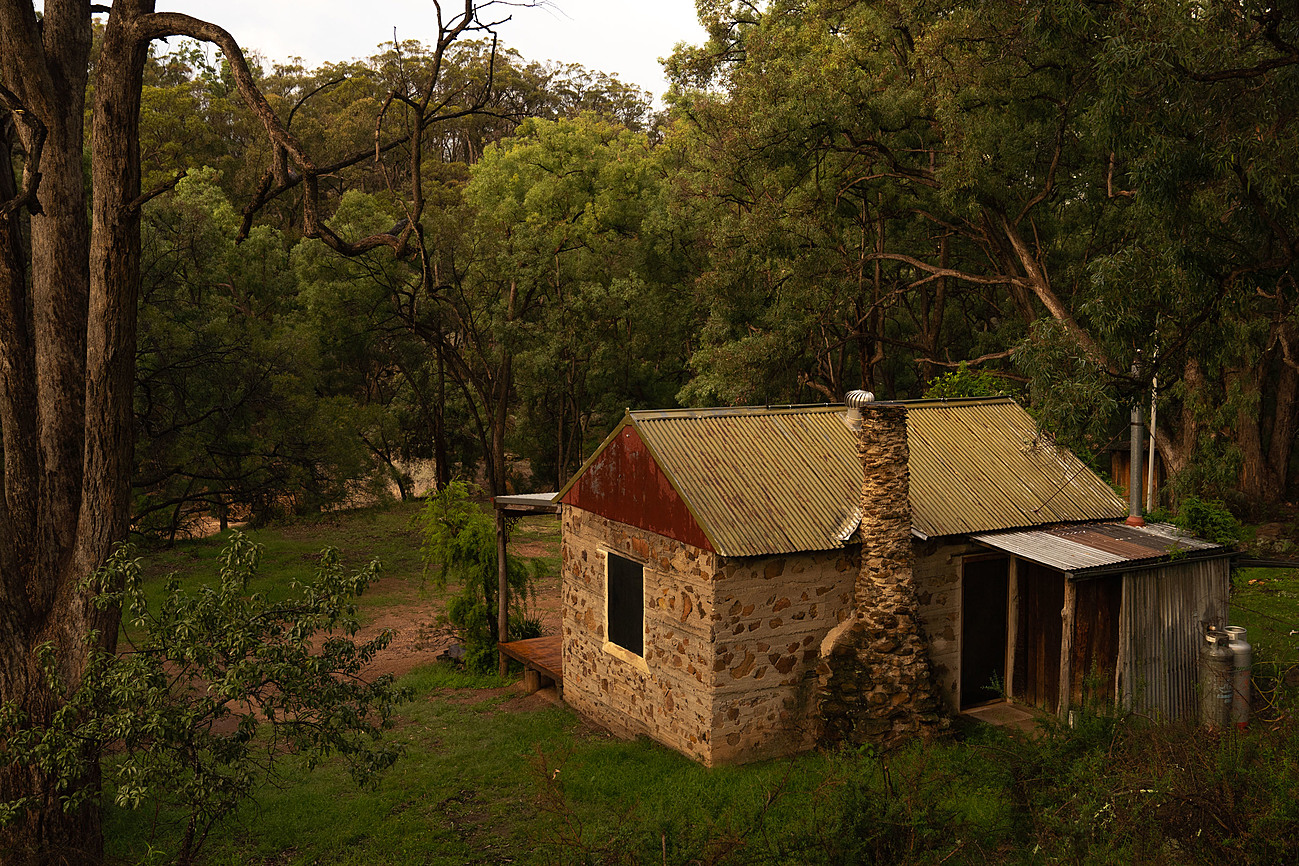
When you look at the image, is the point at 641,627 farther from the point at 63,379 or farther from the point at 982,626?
the point at 63,379

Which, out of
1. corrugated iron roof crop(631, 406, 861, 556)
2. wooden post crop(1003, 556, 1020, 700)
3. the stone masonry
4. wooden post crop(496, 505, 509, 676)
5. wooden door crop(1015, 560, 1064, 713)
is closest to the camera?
the stone masonry

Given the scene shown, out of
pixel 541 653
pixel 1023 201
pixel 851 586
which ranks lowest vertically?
pixel 541 653

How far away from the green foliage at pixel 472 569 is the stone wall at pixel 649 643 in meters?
2.73

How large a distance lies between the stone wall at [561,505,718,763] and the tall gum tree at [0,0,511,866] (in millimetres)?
5899

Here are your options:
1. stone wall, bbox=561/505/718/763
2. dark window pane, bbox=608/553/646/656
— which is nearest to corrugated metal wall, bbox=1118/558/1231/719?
stone wall, bbox=561/505/718/763

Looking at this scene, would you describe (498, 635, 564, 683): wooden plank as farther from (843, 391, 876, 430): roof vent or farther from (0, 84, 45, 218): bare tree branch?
(0, 84, 45, 218): bare tree branch

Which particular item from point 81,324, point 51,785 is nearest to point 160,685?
point 51,785

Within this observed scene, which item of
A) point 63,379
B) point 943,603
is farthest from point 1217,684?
point 63,379

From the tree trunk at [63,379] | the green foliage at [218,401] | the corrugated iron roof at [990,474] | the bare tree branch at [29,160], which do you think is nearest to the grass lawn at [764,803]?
the tree trunk at [63,379]

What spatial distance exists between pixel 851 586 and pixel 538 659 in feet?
18.7

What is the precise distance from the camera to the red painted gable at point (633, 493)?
11.7 meters

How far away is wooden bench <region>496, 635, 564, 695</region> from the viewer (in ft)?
49.4

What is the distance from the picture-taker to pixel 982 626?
12852mm

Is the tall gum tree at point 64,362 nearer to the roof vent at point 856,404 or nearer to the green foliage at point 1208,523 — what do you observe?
the roof vent at point 856,404
